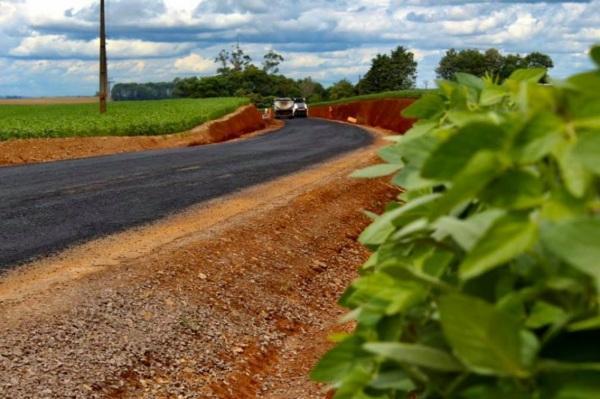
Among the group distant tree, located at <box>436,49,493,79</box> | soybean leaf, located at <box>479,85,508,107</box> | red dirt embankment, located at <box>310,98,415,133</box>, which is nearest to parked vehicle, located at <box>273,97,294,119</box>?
red dirt embankment, located at <box>310,98,415,133</box>

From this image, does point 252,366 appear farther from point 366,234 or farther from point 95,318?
point 366,234

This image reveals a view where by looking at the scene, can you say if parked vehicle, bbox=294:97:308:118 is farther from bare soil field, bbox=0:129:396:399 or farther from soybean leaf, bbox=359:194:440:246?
soybean leaf, bbox=359:194:440:246

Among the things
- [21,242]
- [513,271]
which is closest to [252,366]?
[21,242]

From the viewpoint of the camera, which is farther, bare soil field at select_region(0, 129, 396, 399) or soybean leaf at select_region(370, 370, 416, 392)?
bare soil field at select_region(0, 129, 396, 399)

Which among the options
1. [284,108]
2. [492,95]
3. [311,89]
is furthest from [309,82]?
[492,95]

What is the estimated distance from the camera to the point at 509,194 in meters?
1.14

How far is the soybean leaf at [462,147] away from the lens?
1146 millimetres

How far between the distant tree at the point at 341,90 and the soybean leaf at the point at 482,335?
415 ft

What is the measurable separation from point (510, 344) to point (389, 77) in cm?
11181

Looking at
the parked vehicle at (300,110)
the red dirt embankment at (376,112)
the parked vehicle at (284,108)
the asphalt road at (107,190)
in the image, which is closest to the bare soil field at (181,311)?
the asphalt road at (107,190)

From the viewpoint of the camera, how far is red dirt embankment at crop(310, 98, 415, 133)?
50125 millimetres

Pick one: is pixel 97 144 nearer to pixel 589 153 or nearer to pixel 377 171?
pixel 377 171

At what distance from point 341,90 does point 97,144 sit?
108 metres

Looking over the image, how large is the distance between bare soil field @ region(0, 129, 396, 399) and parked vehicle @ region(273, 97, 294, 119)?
2532 inches
